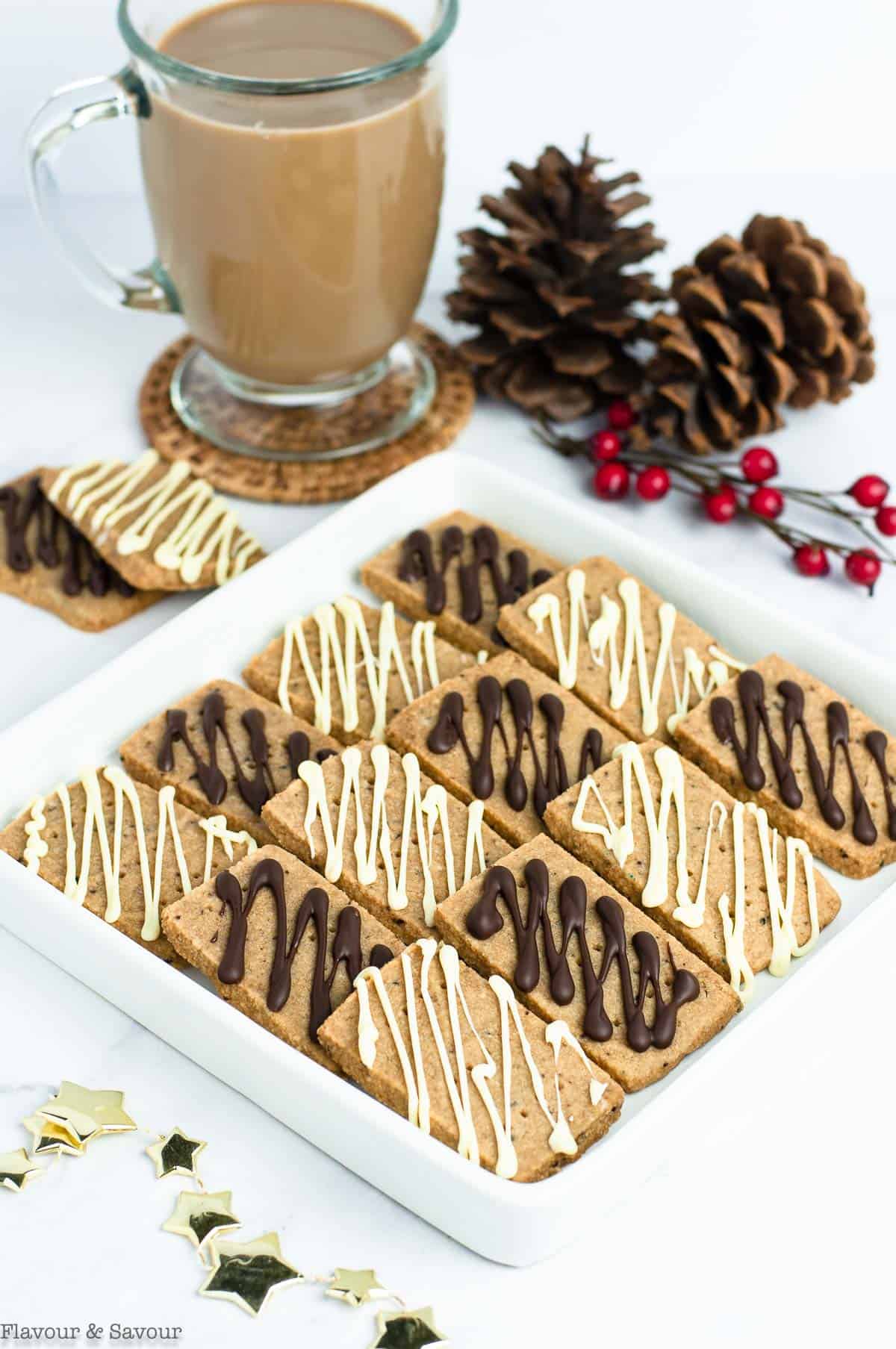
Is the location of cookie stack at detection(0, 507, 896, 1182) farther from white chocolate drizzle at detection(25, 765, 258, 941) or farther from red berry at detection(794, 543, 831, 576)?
red berry at detection(794, 543, 831, 576)

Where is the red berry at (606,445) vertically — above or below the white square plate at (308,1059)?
above

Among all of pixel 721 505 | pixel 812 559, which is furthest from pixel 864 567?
pixel 721 505

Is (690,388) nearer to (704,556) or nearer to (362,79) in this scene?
(704,556)

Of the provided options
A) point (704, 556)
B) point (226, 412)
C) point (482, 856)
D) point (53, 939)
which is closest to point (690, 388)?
point (704, 556)

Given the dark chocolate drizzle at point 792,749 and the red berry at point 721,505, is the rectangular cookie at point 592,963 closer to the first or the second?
the dark chocolate drizzle at point 792,749

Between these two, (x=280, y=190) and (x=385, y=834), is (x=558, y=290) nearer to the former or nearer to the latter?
(x=280, y=190)

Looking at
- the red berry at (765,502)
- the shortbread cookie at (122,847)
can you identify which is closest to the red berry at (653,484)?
the red berry at (765,502)
